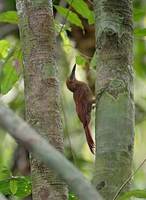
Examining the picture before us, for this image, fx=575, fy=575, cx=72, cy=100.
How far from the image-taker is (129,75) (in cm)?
103

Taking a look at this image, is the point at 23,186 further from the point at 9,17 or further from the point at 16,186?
the point at 9,17

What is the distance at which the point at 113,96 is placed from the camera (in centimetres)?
100

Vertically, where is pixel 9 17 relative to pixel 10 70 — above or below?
above

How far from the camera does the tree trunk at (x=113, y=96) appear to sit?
954mm

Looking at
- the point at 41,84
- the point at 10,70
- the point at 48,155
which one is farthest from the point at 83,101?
the point at 48,155

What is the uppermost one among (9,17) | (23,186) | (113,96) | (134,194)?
(9,17)

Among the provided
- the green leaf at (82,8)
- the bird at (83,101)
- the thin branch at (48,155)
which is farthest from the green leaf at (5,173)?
the thin branch at (48,155)

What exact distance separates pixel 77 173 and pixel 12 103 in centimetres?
223

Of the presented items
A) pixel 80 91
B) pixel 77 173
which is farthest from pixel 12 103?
pixel 77 173

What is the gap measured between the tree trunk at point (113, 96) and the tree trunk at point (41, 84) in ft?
0.24

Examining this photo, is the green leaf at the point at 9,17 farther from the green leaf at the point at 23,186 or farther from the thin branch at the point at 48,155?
the thin branch at the point at 48,155

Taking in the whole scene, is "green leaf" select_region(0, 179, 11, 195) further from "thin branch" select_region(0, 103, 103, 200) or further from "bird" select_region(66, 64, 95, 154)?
"thin branch" select_region(0, 103, 103, 200)

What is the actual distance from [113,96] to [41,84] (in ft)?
0.43

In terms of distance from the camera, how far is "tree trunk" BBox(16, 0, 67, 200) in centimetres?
96
